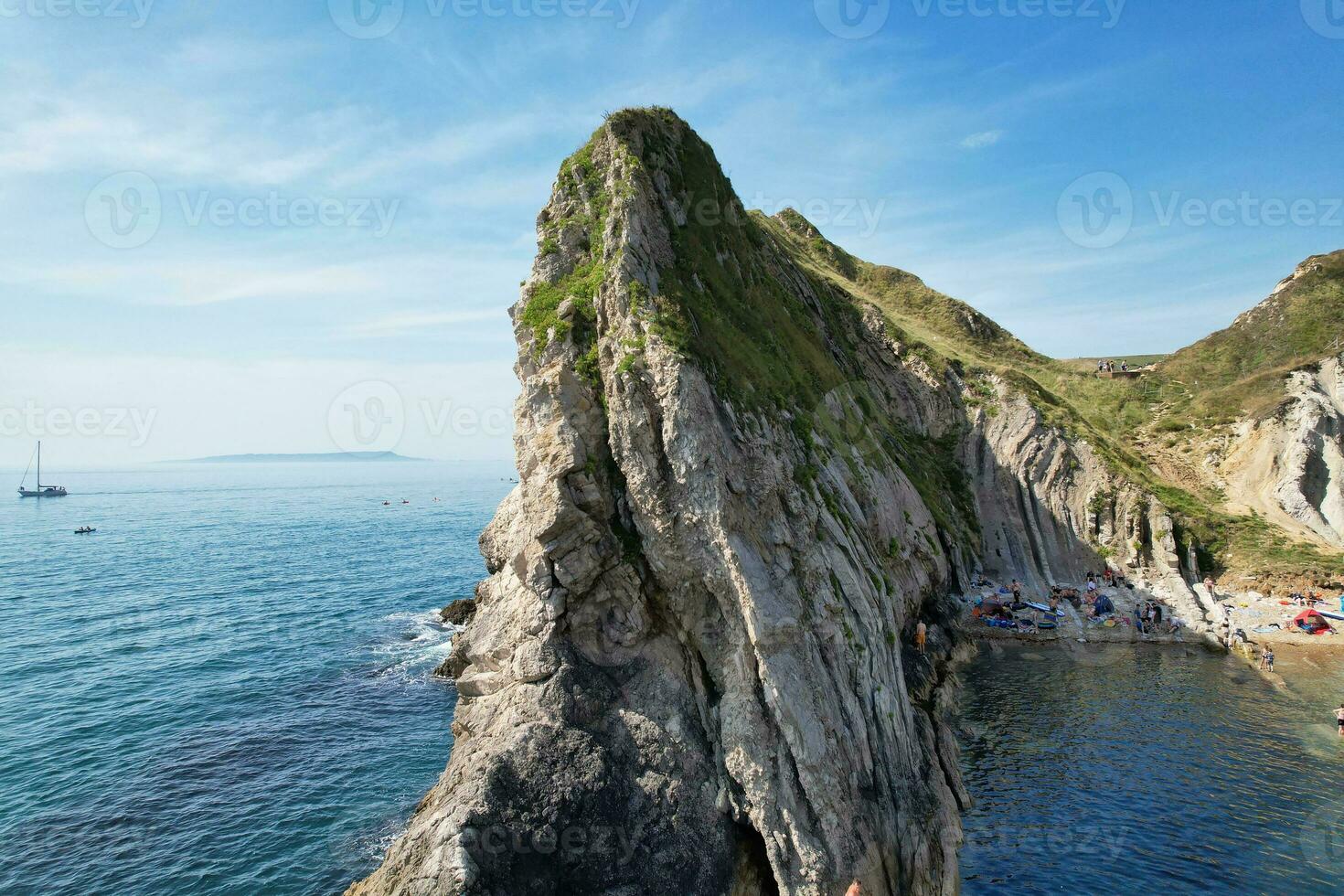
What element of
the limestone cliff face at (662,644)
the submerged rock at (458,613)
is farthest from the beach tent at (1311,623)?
the submerged rock at (458,613)

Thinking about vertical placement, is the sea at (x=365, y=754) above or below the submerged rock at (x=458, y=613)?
below

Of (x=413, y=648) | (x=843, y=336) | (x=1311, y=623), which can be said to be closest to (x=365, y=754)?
(x=413, y=648)

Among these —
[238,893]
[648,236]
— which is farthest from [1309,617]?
[238,893]

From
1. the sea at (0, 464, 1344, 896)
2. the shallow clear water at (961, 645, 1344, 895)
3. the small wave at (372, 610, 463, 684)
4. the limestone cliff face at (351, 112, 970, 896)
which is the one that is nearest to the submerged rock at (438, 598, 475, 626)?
the small wave at (372, 610, 463, 684)

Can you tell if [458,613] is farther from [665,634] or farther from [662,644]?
[662,644]

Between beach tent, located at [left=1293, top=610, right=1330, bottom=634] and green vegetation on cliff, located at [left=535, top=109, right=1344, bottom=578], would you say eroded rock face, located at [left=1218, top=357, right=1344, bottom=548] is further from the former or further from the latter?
beach tent, located at [left=1293, top=610, right=1330, bottom=634]

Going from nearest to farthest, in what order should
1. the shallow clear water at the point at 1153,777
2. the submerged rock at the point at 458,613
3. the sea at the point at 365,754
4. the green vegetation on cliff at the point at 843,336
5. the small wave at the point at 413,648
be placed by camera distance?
the shallow clear water at the point at 1153,777 → the sea at the point at 365,754 → the green vegetation on cliff at the point at 843,336 → the small wave at the point at 413,648 → the submerged rock at the point at 458,613

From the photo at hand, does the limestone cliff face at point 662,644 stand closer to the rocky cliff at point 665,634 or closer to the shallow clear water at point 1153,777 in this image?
the rocky cliff at point 665,634
